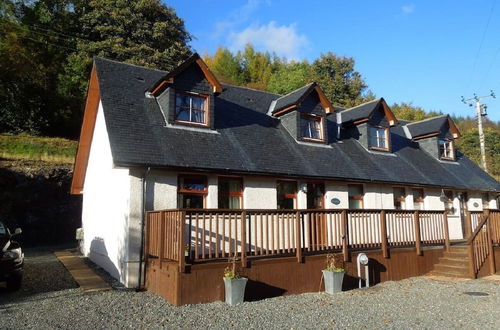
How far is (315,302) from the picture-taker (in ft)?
28.9

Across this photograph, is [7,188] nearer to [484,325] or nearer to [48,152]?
[48,152]

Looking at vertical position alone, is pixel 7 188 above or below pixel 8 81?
below

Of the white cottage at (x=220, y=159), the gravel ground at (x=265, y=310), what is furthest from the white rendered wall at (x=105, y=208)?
the gravel ground at (x=265, y=310)

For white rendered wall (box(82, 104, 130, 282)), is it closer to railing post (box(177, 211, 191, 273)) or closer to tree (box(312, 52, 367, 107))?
railing post (box(177, 211, 191, 273))

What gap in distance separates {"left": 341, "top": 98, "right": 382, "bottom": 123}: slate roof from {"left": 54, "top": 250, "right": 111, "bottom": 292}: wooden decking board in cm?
1351

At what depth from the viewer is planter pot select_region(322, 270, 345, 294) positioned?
982 cm

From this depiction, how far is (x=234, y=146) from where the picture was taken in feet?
42.8

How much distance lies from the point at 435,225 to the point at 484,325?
6.77m

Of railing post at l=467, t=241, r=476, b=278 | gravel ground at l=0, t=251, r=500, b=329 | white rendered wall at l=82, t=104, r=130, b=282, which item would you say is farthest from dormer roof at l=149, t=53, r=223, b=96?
railing post at l=467, t=241, r=476, b=278

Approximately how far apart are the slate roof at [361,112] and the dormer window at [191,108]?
337 inches

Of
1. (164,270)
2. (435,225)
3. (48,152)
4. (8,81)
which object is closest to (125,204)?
(164,270)

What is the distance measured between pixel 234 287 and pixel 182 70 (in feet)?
25.6

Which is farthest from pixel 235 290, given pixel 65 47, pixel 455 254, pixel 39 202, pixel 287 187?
pixel 65 47

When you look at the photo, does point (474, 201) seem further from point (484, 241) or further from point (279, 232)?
point (279, 232)
